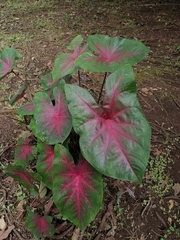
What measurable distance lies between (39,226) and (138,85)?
1.39m

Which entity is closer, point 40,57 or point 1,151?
point 1,151

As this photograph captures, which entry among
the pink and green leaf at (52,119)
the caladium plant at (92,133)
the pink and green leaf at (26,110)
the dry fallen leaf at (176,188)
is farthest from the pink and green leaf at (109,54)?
the dry fallen leaf at (176,188)

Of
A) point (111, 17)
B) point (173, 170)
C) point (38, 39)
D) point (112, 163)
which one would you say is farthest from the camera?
point (111, 17)

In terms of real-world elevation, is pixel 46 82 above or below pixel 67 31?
above

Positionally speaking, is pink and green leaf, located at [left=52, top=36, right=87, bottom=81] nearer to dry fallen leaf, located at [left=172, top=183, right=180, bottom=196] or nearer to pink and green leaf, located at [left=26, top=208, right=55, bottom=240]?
pink and green leaf, located at [left=26, top=208, right=55, bottom=240]

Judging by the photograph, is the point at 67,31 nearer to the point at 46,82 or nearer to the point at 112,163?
the point at 46,82

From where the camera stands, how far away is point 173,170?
5.59ft

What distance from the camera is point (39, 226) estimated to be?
133 centimetres

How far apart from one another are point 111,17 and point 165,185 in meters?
2.35

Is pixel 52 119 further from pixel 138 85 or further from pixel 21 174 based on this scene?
pixel 138 85

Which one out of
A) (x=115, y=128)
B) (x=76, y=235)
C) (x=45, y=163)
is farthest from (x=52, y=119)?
(x=76, y=235)

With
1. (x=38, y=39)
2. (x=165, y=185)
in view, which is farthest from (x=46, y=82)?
(x=38, y=39)

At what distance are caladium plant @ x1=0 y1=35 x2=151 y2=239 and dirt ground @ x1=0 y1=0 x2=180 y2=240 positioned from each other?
0.32m

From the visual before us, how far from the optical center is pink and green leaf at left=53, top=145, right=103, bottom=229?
3.66ft
